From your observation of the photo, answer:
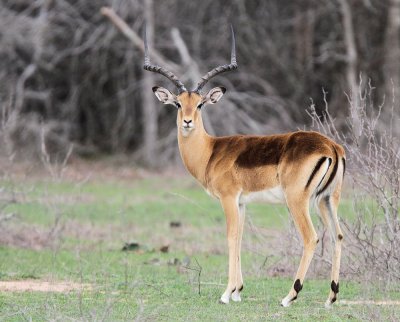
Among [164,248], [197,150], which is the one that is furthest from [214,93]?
[164,248]

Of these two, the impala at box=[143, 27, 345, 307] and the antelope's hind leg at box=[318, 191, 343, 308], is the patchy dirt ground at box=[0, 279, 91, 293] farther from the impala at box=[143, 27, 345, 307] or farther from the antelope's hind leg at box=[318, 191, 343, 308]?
the antelope's hind leg at box=[318, 191, 343, 308]

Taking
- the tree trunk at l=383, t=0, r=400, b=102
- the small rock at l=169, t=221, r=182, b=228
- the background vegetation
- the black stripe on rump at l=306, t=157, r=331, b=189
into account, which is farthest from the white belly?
the tree trunk at l=383, t=0, r=400, b=102

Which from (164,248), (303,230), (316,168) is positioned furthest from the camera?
(164,248)

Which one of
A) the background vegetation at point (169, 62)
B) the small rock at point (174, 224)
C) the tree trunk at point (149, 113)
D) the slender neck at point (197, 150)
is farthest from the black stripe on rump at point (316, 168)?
the tree trunk at point (149, 113)

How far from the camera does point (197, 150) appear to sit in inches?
368

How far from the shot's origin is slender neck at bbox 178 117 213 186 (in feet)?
30.5

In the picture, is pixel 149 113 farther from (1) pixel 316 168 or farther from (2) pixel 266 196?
(1) pixel 316 168

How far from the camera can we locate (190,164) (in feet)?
30.8

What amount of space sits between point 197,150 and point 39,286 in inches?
80.9

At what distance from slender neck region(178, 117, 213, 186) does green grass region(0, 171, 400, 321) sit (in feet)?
1.53

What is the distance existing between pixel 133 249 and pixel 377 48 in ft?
46.6

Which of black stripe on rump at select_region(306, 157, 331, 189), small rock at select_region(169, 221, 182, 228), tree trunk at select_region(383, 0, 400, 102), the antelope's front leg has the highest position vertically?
tree trunk at select_region(383, 0, 400, 102)

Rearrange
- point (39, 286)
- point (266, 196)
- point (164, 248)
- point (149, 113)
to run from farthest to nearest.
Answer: point (149, 113)
point (164, 248)
point (39, 286)
point (266, 196)

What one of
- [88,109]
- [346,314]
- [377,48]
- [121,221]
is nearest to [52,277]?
[346,314]
